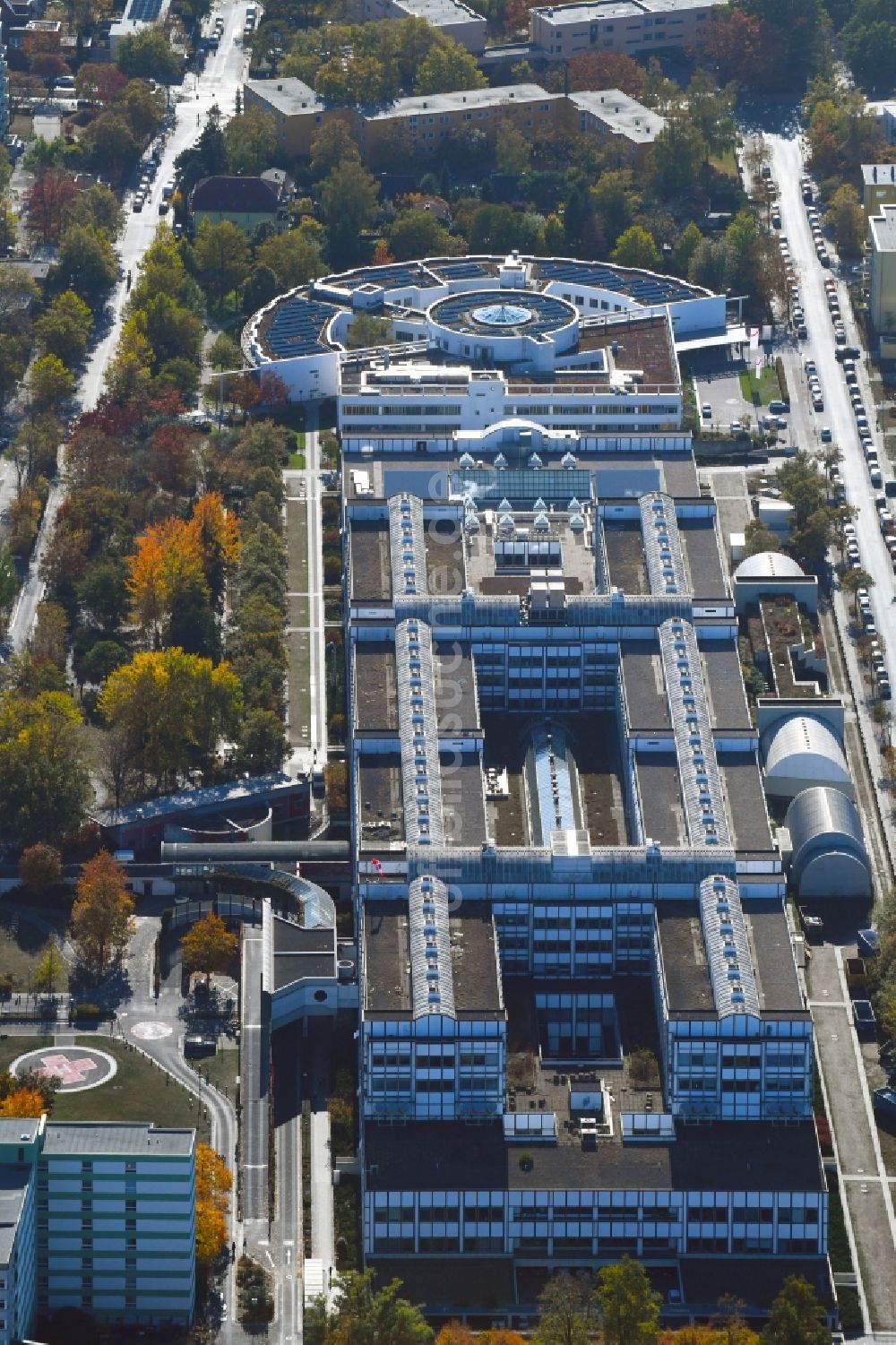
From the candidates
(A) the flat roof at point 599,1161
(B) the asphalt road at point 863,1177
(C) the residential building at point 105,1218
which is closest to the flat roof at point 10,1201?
(C) the residential building at point 105,1218

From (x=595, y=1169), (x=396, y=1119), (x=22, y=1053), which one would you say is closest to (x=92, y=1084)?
(x=22, y=1053)

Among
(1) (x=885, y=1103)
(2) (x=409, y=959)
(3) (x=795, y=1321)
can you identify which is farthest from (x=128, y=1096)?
(1) (x=885, y=1103)

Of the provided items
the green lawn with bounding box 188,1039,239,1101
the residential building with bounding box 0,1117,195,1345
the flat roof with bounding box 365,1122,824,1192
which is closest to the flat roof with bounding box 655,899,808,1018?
the flat roof with bounding box 365,1122,824,1192

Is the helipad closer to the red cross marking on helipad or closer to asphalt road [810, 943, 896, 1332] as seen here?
the red cross marking on helipad

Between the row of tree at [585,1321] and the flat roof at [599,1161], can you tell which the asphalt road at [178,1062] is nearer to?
the flat roof at [599,1161]

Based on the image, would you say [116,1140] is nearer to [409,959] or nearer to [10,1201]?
[10,1201]

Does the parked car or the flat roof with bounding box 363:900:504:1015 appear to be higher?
the flat roof with bounding box 363:900:504:1015
